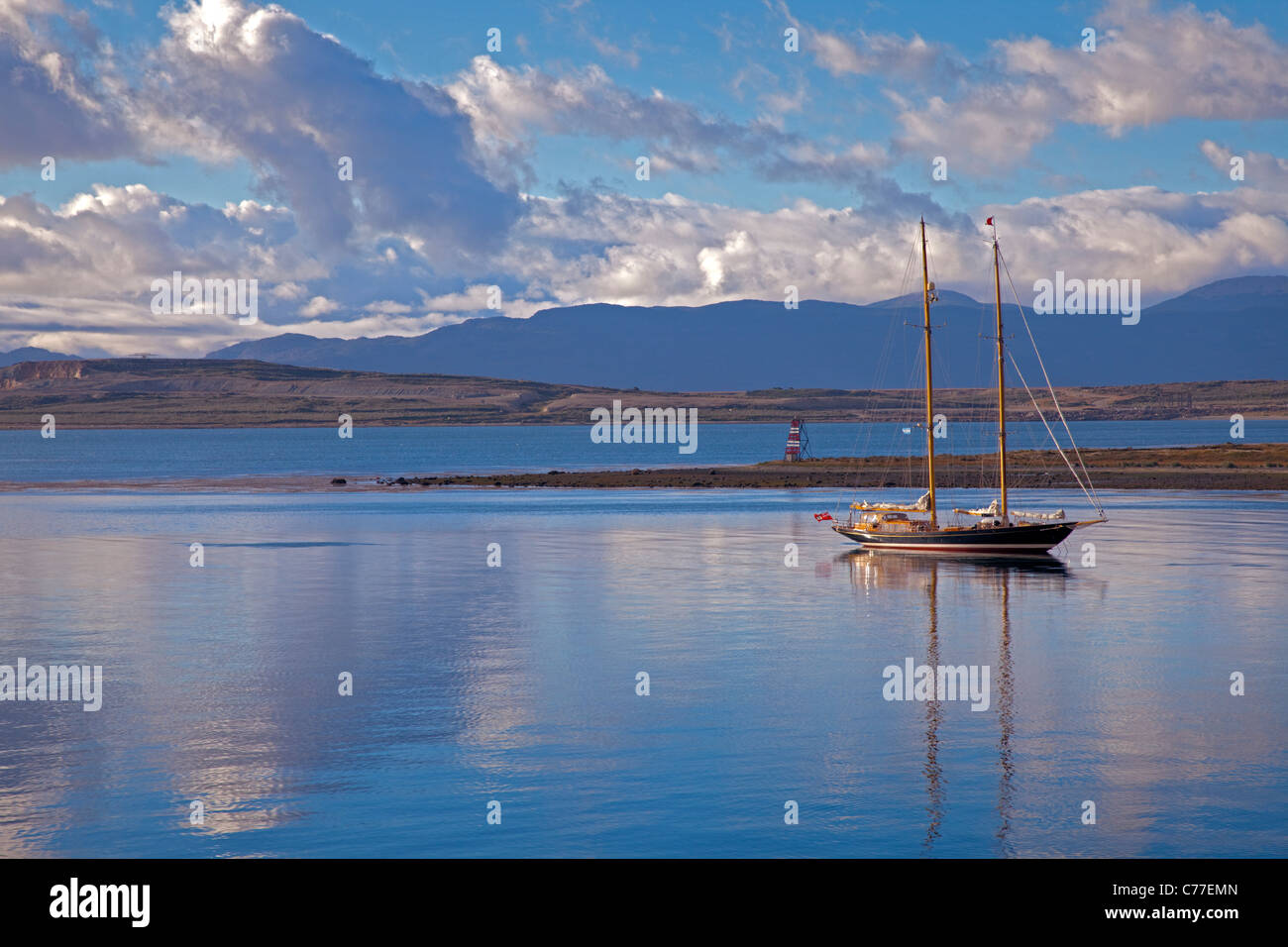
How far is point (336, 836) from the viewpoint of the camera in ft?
58.0

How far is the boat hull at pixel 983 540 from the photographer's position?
166 feet

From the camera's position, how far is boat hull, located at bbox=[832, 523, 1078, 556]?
5072cm

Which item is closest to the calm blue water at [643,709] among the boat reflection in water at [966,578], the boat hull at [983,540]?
the boat reflection in water at [966,578]

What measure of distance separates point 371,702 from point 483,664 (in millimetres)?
4132

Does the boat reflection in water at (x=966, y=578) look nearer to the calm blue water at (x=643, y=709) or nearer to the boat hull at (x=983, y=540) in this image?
the calm blue water at (x=643, y=709)

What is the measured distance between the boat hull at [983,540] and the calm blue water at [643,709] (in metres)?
2.25

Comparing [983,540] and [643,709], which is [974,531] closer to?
[983,540]

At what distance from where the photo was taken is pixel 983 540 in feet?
169

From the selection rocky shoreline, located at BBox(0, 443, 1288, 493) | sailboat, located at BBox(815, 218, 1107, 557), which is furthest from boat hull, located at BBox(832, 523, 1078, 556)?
rocky shoreline, located at BBox(0, 443, 1288, 493)

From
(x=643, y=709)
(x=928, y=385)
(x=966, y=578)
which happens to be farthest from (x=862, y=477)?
(x=643, y=709)
